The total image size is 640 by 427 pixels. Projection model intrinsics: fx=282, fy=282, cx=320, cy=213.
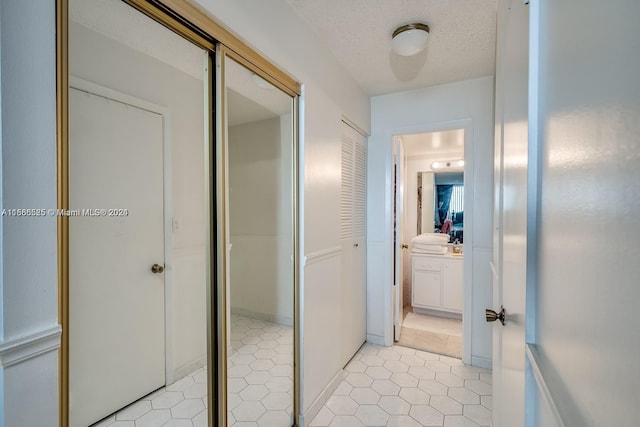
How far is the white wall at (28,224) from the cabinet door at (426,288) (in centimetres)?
356

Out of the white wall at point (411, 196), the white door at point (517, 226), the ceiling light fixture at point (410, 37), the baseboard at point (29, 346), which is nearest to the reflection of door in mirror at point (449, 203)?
the white wall at point (411, 196)

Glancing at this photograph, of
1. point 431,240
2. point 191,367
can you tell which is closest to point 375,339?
point 431,240

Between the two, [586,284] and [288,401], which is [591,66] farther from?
[288,401]

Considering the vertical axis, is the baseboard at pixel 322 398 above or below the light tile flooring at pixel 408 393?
above

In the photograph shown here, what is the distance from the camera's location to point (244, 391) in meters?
1.37

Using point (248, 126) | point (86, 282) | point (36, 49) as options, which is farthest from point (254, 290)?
point (36, 49)

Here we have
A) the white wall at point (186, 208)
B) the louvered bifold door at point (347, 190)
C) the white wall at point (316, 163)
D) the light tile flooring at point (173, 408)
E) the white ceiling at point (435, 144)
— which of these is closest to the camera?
the light tile flooring at point (173, 408)

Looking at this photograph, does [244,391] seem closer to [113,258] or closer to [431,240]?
[113,258]

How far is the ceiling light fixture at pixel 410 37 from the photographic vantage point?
1688mm

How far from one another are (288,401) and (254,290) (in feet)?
2.44

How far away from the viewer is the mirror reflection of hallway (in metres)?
0.84

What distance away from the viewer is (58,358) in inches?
28.1

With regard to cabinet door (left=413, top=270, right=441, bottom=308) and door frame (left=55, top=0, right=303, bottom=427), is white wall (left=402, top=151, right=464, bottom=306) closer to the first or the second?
cabinet door (left=413, top=270, right=441, bottom=308)

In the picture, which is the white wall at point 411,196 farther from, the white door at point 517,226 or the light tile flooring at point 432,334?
the white door at point 517,226
